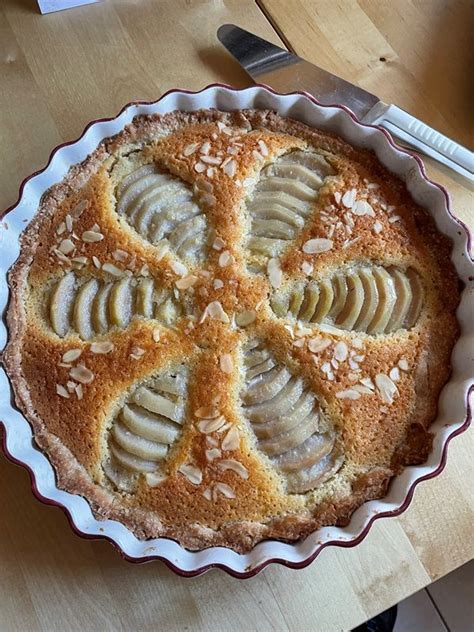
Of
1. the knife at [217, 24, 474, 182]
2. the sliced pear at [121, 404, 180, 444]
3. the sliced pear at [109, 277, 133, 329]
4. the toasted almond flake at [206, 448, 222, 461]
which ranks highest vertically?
the knife at [217, 24, 474, 182]

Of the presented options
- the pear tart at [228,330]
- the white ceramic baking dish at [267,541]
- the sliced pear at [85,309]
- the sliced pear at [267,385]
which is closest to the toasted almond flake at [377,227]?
the pear tart at [228,330]

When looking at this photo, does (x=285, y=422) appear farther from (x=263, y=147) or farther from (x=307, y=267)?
(x=263, y=147)

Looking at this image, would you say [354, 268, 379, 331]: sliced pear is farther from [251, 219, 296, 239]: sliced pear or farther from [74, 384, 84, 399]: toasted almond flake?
[74, 384, 84, 399]: toasted almond flake

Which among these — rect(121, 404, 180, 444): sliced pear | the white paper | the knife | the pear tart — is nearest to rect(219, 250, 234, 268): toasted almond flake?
the pear tart

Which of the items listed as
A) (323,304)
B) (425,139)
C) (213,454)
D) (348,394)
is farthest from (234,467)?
(425,139)

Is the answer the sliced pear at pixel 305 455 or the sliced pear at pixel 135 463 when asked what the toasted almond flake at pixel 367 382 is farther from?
the sliced pear at pixel 135 463

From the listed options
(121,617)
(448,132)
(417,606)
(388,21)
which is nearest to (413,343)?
(448,132)
